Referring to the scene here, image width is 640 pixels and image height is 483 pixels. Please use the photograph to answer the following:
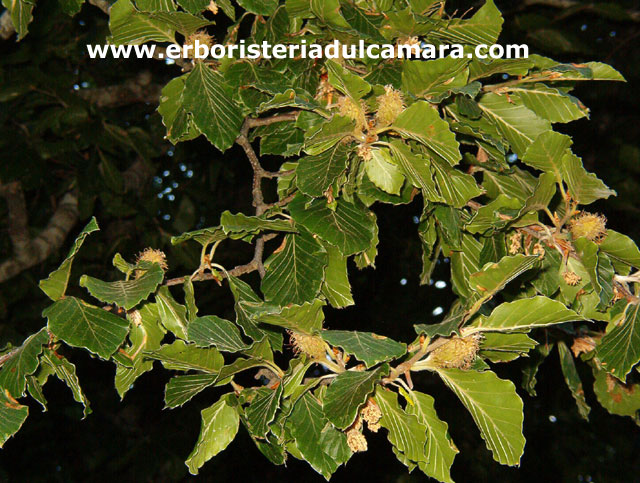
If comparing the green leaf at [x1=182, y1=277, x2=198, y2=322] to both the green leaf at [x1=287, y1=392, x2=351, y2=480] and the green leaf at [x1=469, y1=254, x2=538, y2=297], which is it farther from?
the green leaf at [x1=469, y1=254, x2=538, y2=297]

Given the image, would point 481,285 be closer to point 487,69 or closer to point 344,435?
point 344,435

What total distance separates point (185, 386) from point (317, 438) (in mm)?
248

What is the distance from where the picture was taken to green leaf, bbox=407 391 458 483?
120 centimetres

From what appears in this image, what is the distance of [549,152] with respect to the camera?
1329 mm

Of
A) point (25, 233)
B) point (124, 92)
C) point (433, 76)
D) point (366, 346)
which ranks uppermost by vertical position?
point (433, 76)

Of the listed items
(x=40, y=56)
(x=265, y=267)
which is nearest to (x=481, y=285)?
(x=265, y=267)

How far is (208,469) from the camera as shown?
3.63 m

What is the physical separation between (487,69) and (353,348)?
26.4 inches

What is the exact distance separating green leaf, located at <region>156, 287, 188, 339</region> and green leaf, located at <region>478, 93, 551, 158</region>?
0.77 metres

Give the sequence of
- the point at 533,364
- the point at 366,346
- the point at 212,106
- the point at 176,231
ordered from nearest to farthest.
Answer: the point at 366,346, the point at 212,106, the point at 533,364, the point at 176,231

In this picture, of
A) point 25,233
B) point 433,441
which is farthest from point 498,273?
point 25,233

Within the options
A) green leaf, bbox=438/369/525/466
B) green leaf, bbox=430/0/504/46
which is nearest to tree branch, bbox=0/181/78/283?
green leaf, bbox=430/0/504/46

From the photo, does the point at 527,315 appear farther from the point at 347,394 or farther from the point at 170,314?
the point at 170,314

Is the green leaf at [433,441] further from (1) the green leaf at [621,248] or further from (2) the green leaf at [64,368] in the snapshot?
(2) the green leaf at [64,368]
